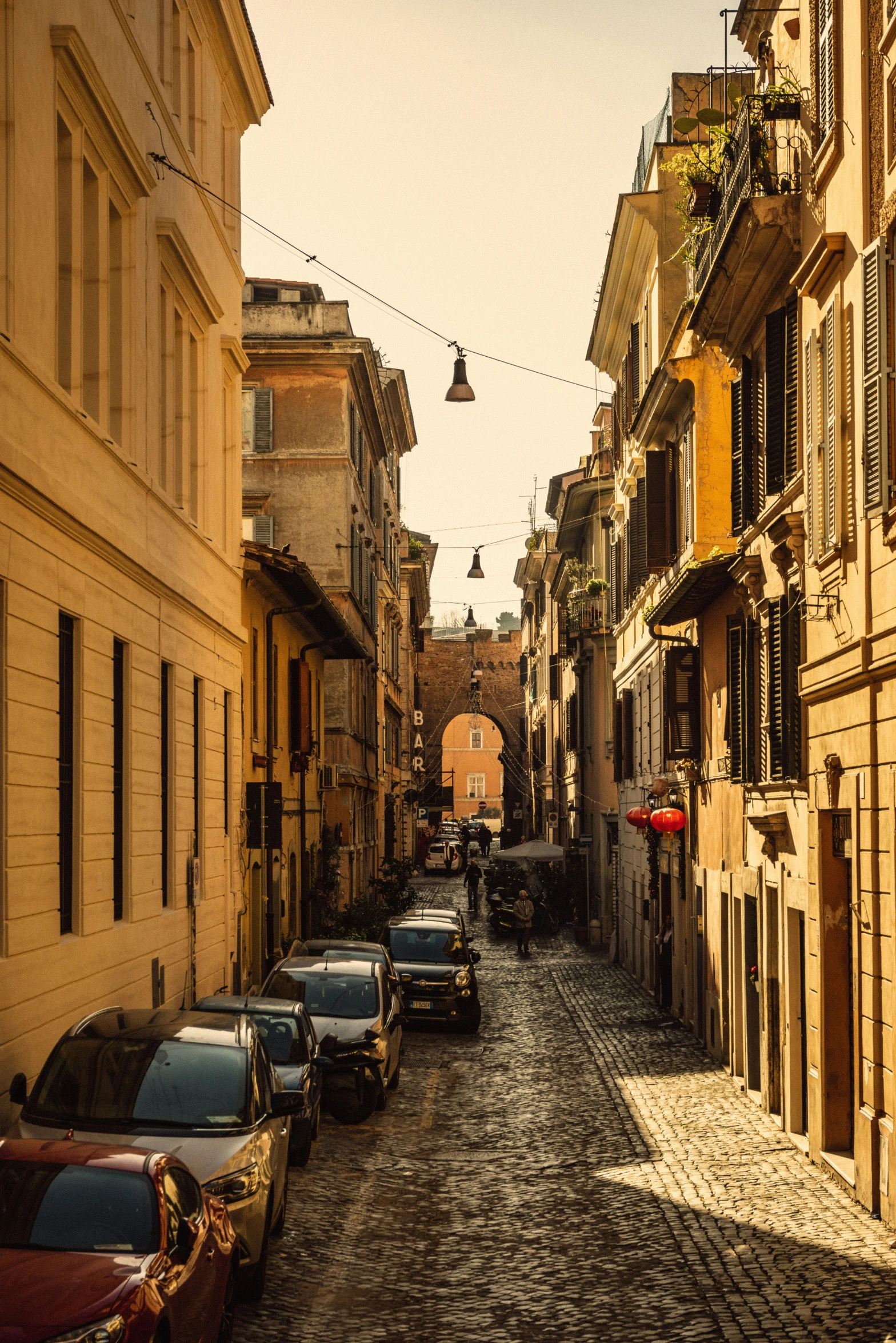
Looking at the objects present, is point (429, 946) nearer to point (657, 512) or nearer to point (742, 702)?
point (657, 512)

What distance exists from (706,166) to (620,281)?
12166mm

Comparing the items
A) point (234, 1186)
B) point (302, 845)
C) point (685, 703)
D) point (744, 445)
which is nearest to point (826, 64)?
point (744, 445)

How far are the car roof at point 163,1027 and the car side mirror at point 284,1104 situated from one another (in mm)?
412

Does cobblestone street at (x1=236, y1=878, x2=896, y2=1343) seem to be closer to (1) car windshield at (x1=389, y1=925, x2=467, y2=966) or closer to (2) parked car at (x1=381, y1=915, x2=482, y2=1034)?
(2) parked car at (x1=381, y1=915, x2=482, y2=1034)

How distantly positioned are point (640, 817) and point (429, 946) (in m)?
4.23

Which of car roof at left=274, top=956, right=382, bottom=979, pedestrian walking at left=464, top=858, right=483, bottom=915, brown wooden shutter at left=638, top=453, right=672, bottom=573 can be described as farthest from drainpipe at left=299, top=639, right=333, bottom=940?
pedestrian walking at left=464, top=858, right=483, bottom=915

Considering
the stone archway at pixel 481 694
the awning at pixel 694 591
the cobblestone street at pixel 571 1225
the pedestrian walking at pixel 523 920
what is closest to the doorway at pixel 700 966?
the cobblestone street at pixel 571 1225

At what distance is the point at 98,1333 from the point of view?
5957mm

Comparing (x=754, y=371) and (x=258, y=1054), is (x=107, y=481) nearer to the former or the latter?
(x=258, y=1054)

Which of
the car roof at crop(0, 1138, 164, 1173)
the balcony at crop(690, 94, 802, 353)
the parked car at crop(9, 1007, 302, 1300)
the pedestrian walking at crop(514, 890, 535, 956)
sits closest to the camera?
the car roof at crop(0, 1138, 164, 1173)

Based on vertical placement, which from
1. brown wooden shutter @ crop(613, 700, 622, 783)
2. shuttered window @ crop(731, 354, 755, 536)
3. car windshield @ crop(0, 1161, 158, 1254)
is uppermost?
shuttered window @ crop(731, 354, 755, 536)

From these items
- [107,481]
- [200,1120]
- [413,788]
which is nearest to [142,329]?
[107,481]

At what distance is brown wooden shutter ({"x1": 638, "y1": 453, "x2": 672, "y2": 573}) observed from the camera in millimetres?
23781

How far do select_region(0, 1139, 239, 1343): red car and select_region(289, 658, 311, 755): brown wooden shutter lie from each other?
845 inches
